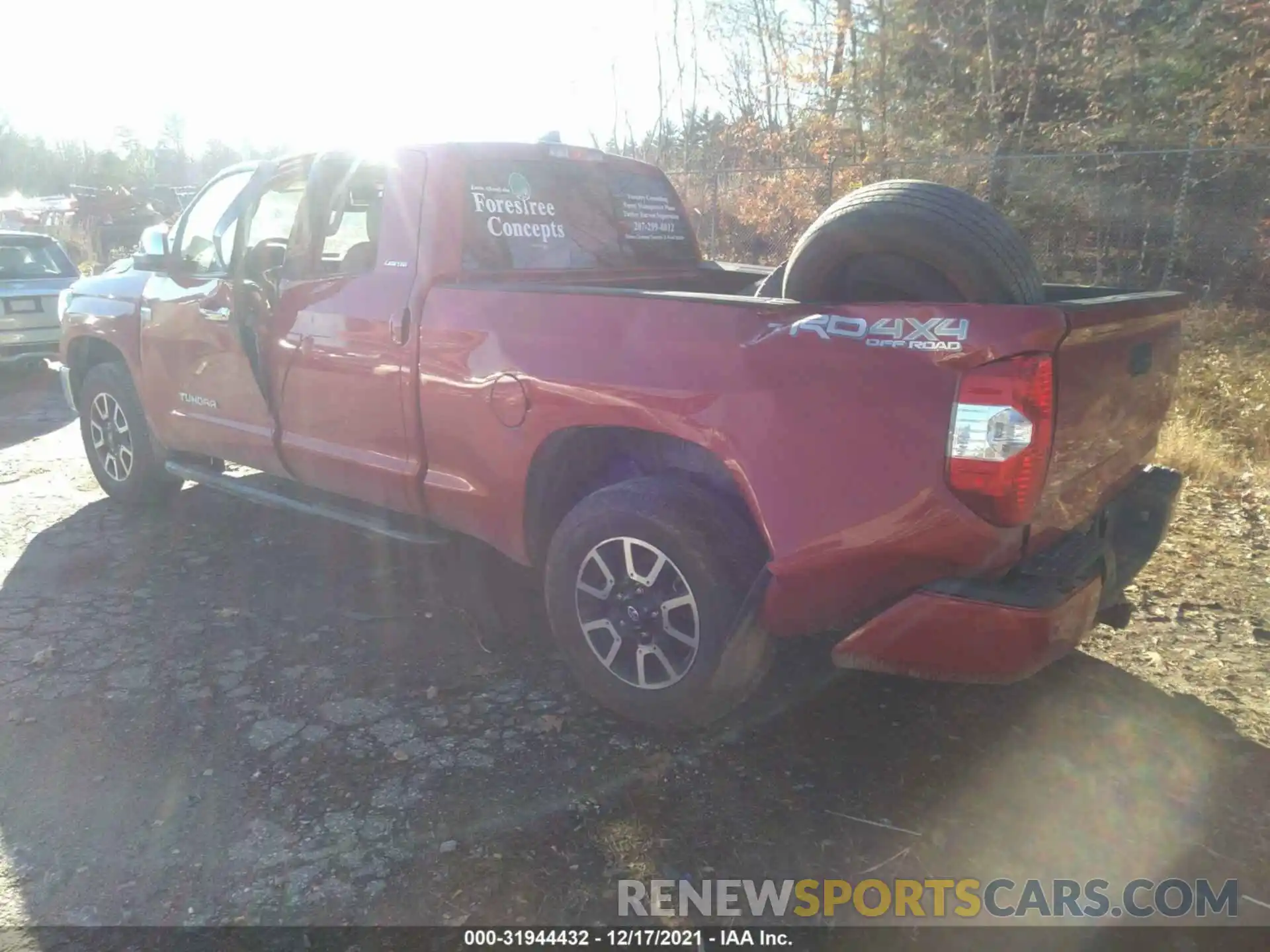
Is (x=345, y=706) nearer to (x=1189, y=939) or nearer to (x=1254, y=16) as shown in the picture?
(x=1189, y=939)

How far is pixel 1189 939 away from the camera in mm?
2295

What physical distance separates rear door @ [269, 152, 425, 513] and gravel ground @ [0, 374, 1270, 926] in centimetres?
67

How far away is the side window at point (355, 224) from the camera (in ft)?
13.0

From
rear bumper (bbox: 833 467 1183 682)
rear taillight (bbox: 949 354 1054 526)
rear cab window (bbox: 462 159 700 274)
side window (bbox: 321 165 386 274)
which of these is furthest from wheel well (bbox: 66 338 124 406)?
rear taillight (bbox: 949 354 1054 526)

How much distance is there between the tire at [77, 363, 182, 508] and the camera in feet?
17.8

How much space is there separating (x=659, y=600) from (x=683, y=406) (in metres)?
0.65

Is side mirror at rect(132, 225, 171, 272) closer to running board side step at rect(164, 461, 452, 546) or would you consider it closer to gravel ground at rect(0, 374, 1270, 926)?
running board side step at rect(164, 461, 452, 546)

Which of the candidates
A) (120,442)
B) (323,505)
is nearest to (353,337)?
(323,505)

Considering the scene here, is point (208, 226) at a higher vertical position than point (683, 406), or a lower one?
higher

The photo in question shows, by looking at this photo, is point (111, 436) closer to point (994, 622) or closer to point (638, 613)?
point (638, 613)

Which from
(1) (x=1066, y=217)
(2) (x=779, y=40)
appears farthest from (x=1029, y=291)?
(2) (x=779, y=40)

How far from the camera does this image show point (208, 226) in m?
5.05

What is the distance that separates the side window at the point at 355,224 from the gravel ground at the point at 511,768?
151 centimetres

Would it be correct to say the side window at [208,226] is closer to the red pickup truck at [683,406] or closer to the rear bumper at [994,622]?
the red pickup truck at [683,406]
